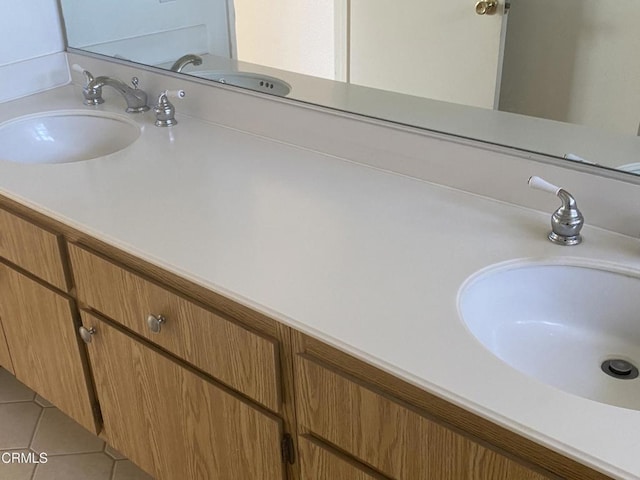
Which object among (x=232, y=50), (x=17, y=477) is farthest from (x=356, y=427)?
(x=17, y=477)

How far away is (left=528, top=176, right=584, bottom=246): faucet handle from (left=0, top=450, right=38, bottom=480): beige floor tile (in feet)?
4.98

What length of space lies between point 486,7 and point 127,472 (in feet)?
4.81

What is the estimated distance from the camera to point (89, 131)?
1.96 meters

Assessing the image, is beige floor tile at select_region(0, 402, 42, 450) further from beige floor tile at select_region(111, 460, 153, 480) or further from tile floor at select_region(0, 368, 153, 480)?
beige floor tile at select_region(111, 460, 153, 480)

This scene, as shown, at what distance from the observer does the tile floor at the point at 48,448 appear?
6.25ft

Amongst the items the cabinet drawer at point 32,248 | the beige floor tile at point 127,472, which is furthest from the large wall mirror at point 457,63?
the beige floor tile at point 127,472

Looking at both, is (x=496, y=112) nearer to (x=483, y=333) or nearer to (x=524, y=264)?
(x=524, y=264)

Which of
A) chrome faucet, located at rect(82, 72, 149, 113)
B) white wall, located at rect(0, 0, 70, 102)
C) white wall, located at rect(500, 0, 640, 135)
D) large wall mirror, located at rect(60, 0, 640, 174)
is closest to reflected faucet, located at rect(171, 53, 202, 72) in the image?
large wall mirror, located at rect(60, 0, 640, 174)

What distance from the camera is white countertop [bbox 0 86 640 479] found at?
90 centimetres

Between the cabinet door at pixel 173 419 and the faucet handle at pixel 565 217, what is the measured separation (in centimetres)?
59

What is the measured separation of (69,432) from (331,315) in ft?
4.31

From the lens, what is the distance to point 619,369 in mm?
1113

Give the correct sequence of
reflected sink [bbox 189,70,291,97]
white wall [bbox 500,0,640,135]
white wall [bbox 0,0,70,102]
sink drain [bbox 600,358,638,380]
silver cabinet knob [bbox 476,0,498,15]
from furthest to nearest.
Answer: white wall [bbox 0,0,70,102] → reflected sink [bbox 189,70,291,97] → silver cabinet knob [bbox 476,0,498,15] → white wall [bbox 500,0,640,135] → sink drain [bbox 600,358,638,380]

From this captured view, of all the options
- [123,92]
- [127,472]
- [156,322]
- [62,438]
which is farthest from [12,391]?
[156,322]
